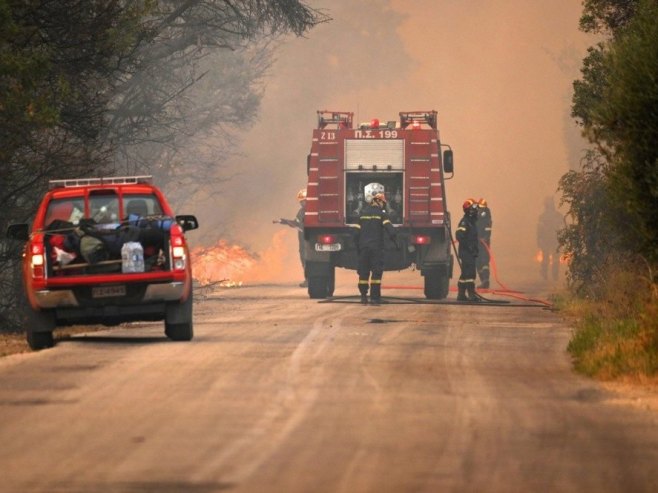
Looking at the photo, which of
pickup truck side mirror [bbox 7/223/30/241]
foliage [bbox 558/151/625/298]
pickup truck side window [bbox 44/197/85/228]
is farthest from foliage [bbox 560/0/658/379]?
foliage [bbox 558/151/625/298]

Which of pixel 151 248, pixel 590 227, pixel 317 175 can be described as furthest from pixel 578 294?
pixel 151 248

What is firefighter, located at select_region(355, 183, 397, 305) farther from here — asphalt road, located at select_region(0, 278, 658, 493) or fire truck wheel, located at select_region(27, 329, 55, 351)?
fire truck wheel, located at select_region(27, 329, 55, 351)

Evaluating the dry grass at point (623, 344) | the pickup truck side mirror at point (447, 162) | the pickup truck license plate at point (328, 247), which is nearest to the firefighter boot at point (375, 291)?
the pickup truck license plate at point (328, 247)

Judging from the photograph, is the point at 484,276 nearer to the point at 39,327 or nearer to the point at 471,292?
the point at 471,292

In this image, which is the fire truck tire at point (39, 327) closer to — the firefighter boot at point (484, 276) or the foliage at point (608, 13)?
the foliage at point (608, 13)

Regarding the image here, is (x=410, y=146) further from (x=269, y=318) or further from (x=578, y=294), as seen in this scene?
(x=269, y=318)

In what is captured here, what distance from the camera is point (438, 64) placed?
90.7 meters

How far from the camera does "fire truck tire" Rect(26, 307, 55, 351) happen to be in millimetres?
16219

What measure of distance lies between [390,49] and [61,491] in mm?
83114

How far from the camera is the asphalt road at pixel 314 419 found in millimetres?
8312

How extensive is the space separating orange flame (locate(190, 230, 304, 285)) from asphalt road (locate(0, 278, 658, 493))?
2784 centimetres

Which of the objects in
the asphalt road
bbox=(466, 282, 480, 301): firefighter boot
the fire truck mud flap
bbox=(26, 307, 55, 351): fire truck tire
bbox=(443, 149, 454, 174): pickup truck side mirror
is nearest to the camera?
the asphalt road

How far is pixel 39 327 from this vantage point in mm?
16250

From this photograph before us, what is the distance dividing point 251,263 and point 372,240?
90.0 ft
